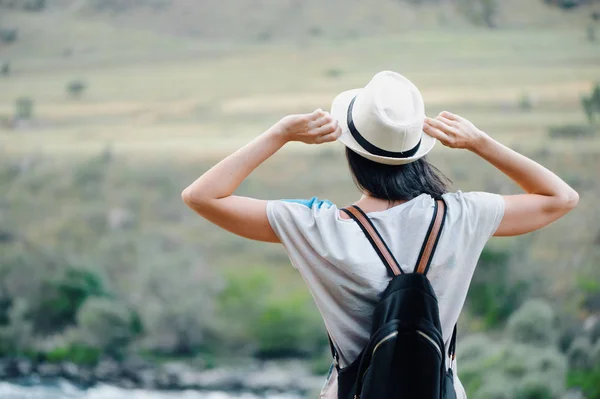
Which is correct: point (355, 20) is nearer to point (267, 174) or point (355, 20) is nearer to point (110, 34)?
point (267, 174)

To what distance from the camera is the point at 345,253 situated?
123cm

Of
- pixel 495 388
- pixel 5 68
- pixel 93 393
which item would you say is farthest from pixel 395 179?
pixel 5 68

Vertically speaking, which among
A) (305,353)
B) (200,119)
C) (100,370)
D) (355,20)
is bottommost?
(100,370)

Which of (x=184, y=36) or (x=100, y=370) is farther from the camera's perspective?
(x=184, y=36)

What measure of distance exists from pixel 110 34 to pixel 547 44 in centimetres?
375

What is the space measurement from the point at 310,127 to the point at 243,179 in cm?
15

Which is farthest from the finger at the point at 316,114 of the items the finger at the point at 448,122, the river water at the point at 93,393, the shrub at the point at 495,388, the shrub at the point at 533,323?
the shrub at the point at 533,323

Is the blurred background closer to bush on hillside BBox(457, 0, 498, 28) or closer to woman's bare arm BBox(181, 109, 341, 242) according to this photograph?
bush on hillside BBox(457, 0, 498, 28)

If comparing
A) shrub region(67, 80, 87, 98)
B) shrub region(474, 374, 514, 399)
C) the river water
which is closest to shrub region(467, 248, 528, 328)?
shrub region(474, 374, 514, 399)

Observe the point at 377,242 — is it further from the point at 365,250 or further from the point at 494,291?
the point at 494,291

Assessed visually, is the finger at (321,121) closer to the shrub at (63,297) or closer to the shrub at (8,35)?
the shrub at (63,297)

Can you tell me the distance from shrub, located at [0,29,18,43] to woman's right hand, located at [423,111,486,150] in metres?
5.96

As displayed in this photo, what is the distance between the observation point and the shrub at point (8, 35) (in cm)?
643

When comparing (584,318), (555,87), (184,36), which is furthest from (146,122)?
(584,318)
